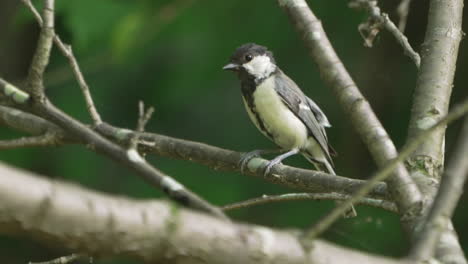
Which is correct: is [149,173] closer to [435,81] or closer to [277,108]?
[435,81]

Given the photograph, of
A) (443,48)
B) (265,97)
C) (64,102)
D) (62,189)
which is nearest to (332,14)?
(265,97)

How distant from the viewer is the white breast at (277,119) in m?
4.21

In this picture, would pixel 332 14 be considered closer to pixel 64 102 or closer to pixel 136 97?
pixel 136 97

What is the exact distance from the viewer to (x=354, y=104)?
206 centimetres

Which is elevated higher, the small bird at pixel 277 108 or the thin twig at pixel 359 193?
the thin twig at pixel 359 193

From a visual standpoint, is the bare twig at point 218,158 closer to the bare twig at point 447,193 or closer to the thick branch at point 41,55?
the thick branch at point 41,55

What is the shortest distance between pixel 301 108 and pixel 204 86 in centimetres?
91

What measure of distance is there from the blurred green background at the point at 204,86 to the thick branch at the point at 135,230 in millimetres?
3266

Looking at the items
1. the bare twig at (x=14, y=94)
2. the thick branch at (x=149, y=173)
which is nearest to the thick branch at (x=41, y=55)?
the bare twig at (x=14, y=94)

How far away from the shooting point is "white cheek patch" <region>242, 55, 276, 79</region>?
4.40 m

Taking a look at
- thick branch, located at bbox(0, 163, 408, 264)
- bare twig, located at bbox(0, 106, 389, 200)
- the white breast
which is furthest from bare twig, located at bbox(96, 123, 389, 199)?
thick branch, located at bbox(0, 163, 408, 264)

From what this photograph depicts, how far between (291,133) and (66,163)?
5.39 ft

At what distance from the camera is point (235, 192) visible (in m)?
4.55

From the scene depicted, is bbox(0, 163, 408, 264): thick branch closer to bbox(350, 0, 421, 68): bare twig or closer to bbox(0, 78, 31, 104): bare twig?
bbox(0, 78, 31, 104): bare twig
